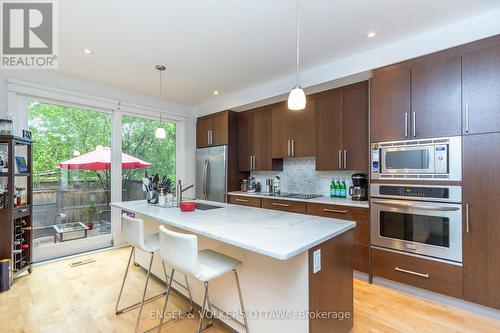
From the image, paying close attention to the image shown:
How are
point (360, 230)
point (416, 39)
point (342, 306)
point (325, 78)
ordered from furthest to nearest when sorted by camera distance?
1. point (325, 78)
2. point (360, 230)
3. point (416, 39)
4. point (342, 306)

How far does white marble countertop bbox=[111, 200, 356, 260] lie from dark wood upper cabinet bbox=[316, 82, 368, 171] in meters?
1.51

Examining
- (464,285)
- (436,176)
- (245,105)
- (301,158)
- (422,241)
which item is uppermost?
(245,105)

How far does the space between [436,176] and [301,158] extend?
1927 mm

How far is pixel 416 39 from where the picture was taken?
2.40 m

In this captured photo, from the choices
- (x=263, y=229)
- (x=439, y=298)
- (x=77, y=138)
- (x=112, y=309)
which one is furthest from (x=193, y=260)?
(x=77, y=138)

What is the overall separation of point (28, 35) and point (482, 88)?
167 inches

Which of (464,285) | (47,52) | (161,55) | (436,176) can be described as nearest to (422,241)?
(464,285)

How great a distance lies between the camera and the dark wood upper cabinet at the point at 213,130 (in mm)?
4406

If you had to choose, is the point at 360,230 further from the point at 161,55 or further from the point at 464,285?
the point at 161,55

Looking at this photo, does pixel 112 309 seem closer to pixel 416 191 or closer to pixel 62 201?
pixel 62 201

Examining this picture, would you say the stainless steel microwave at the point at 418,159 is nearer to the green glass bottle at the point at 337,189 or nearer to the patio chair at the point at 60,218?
the green glass bottle at the point at 337,189

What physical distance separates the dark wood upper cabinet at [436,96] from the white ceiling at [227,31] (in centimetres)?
34

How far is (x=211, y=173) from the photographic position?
15.2ft

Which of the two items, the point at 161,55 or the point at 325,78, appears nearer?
the point at 161,55
